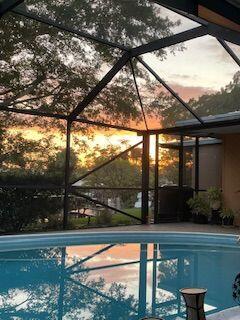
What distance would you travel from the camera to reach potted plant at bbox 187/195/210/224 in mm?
12266

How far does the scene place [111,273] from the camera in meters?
6.46

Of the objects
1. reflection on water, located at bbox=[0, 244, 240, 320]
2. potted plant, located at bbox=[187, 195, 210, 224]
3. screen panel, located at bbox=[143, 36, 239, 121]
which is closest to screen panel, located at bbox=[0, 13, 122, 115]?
screen panel, located at bbox=[143, 36, 239, 121]

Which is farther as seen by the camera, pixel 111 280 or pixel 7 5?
pixel 7 5

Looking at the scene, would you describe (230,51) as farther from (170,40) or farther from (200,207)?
(200,207)

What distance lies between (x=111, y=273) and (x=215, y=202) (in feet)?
20.8

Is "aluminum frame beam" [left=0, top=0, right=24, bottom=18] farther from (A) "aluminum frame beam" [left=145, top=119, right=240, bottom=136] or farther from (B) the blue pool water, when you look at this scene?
(A) "aluminum frame beam" [left=145, top=119, right=240, bottom=136]

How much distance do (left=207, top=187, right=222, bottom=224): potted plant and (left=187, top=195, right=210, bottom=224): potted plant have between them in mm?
186

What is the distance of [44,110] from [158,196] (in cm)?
474

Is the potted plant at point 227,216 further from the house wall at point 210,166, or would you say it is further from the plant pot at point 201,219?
the house wall at point 210,166

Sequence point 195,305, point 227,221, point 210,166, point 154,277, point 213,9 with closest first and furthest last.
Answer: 1. point 195,305
2. point 213,9
3. point 154,277
4. point 227,221
5. point 210,166

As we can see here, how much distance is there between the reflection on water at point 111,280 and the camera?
4.63m

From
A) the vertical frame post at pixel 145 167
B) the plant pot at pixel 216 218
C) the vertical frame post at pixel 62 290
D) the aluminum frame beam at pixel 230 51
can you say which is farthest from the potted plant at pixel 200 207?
the vertical frame post at pixel 62 290

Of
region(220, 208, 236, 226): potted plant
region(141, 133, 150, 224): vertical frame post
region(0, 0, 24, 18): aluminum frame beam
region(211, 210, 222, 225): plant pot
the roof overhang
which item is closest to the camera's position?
the roof overhang

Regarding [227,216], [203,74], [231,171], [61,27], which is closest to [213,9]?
[61,27]
